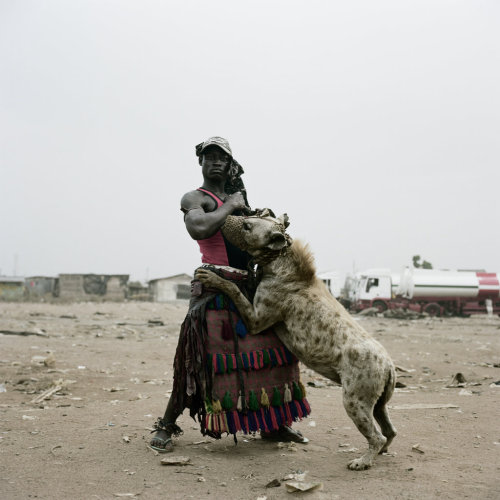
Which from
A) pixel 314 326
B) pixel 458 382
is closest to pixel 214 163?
pixel 314 326

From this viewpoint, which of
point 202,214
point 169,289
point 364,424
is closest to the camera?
point 364,424

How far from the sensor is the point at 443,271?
2930 centimetres

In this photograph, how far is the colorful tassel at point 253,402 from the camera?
3932 mm

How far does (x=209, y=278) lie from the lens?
3.94 metres

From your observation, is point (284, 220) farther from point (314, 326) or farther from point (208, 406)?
point (208, 406)

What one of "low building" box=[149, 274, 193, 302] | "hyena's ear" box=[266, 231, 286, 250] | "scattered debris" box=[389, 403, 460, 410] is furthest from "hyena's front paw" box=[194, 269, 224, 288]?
"low building" box=[149, 274, 193, 302]

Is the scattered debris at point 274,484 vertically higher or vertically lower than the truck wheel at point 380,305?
lower

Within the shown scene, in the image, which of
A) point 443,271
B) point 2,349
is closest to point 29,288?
point 443,271

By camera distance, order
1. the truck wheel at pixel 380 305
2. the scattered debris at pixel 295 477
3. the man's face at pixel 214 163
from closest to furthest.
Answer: the scattered debris at pixel 295 477 < the man's face at pixel 214 163 < the truck wheel at pixel 380 305

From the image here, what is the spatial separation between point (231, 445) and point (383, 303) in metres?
27.6

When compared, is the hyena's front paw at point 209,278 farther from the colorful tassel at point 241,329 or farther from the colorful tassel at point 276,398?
the colorful tassel at point 276,398

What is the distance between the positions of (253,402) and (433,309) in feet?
89.5

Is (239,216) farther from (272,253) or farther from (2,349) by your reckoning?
(2,349)

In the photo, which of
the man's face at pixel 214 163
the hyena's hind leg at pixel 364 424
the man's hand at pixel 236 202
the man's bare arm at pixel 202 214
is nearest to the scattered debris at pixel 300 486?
the hyena's hind leg at pixel 364 424
